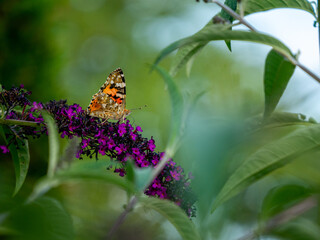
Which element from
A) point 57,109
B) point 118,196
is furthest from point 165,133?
point 118,196

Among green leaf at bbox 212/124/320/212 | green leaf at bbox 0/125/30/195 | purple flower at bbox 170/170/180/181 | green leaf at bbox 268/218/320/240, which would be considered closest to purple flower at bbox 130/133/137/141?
purple flower at bbox 170/170/180/181

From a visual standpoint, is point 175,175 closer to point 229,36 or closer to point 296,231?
point 229,36

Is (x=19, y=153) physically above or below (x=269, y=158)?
above

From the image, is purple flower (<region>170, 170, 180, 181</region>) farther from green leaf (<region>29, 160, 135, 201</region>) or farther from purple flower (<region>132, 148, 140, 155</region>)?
green leaf (<region>29, 160, 135, 201</region>)

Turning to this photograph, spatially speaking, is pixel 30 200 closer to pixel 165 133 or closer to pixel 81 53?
pixel 165 133

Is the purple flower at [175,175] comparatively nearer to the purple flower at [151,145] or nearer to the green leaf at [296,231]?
the purple flower at [151,145]

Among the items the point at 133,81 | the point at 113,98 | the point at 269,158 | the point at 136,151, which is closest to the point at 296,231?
the point at 269,158
